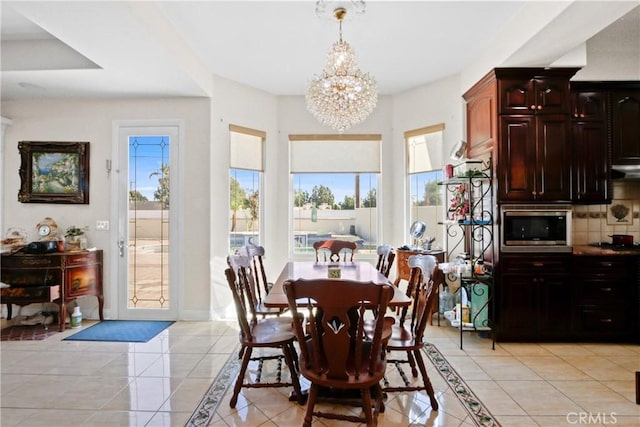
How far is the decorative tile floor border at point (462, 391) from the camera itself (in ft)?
7.11

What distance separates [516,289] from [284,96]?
3875 millimetres

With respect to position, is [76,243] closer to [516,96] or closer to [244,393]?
[244,393]

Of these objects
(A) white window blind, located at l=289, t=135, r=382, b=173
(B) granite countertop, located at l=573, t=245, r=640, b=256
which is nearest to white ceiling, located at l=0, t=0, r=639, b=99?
(A) white window blind, located at l=289, t=135, r=382, b=173

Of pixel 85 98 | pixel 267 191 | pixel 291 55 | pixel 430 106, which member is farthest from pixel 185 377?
pixel 430 106

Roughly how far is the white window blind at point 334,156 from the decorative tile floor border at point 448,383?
275 cm

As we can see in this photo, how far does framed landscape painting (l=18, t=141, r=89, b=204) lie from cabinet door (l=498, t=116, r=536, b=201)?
192 inches

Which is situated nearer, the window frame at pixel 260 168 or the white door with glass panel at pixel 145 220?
the white door with glass panel at pixel 145 220

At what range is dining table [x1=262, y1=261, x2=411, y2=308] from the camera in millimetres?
2236

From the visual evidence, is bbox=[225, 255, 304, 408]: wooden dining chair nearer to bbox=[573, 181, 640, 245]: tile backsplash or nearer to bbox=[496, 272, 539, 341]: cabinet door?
bbox=[496, 272, 539, 341]: cabinet door

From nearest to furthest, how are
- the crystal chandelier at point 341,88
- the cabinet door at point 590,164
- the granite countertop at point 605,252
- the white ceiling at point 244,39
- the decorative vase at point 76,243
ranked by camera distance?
1. the white ceiling at point 244,39
2. the crystal chandelier at point 341,88
3. the granite countertop at point 605,252
4. the cabinet door at point 590,164
5. the decorative vase at point 76,243

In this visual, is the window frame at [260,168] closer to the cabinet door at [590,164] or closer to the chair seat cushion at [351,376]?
the chair seat cushion at [351,376]

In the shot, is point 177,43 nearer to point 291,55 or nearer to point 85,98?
point 291,55
